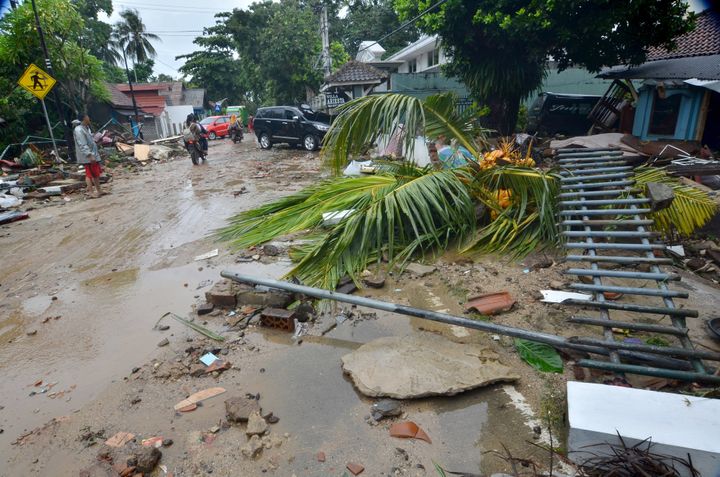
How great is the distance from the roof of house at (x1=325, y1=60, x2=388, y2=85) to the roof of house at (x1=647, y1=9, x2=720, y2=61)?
10.7m

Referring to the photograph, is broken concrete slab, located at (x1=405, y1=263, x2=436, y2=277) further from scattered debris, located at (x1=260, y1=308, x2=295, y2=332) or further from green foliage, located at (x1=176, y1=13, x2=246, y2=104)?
green foliage, located at (x1=176, y1=13, x2=246, y2=104)

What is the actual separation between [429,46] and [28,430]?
22.2 meters

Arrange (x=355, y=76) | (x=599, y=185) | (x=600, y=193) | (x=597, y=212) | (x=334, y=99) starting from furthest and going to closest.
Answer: (x=334, y=99) → (x=355, y=76) → (x=599, y=185) → (x=600, y=193) → (x=597, y=212)

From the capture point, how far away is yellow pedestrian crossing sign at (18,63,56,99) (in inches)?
454

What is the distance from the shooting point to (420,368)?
9.21ft

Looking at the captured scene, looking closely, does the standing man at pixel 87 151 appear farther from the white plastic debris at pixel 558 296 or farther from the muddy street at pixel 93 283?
the white plastic debris at pixel 558 296

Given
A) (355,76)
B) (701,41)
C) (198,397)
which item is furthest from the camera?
(355,76)

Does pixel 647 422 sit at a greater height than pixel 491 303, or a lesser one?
greater

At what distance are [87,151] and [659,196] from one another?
10072mm

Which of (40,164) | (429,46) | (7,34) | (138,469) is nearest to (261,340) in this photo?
(138,469)

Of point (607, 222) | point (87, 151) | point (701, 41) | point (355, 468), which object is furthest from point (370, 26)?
point (355, 468)

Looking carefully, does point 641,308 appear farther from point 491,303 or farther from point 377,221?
point 377,221

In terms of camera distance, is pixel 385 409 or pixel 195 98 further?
pixel 195 98

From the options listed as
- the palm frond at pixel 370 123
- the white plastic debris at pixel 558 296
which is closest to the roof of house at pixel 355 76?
the palm frond at pixel 370 123
